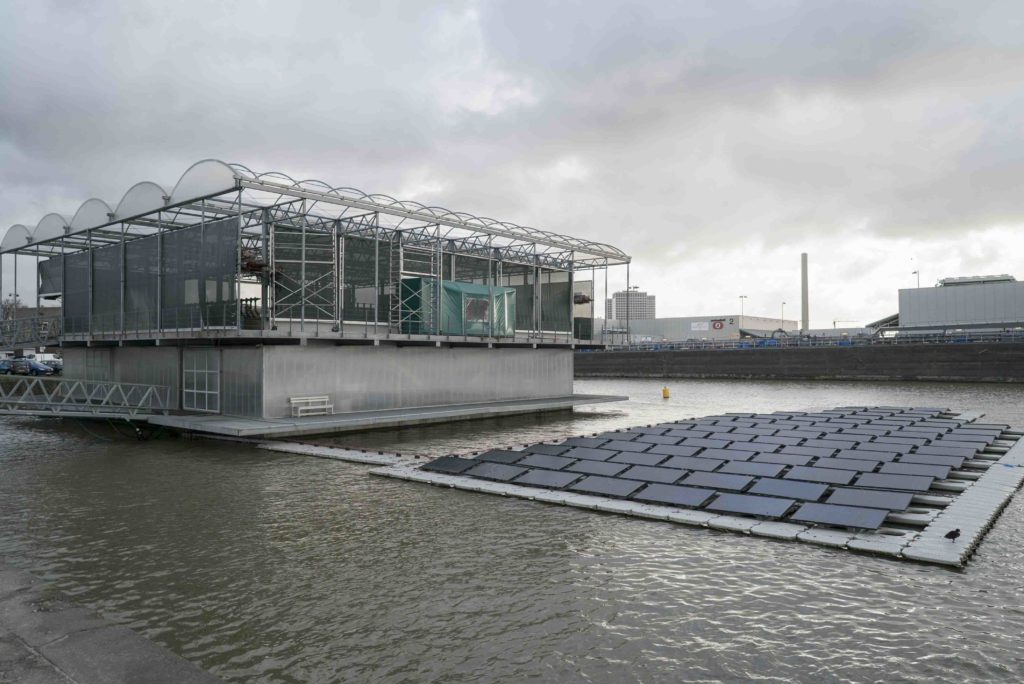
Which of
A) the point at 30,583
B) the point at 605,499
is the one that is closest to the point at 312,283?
the point at 605,499

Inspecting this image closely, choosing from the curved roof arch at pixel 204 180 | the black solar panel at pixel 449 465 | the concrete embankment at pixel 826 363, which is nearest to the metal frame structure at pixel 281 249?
the curved roof arch at pixel 204 180

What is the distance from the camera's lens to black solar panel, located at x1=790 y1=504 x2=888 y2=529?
1131cm

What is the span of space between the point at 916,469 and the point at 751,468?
137 inches

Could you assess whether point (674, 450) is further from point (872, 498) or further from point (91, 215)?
point (91, 215)

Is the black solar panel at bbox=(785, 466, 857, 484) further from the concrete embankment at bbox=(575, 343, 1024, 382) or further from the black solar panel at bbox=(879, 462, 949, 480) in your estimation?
the concrete embankment at bbox=(575, 343, 1024, 382)

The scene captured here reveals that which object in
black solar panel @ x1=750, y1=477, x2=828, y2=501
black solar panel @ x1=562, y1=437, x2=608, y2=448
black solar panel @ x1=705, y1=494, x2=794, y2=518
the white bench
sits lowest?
black solar panel @ x1=705, y1=494, x2=794, y2=518

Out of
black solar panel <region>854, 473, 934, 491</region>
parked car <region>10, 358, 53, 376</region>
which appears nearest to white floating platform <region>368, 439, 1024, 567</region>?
black solar panel <region>854, 473, 934, 491</region>

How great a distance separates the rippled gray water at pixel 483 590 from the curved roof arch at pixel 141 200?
544 inches

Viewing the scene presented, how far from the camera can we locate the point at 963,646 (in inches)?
284

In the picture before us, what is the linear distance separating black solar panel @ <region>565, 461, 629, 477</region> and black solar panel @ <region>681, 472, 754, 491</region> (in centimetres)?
155

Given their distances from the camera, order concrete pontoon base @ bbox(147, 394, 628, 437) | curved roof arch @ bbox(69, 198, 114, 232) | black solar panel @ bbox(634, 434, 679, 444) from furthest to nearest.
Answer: curved roof arch @ bbox(69, 198, 114, 232)
concrete pontoon base @ bbox(147, 394, 628, 437)
black solar panel @ bbox(634, 434, 679, 444)

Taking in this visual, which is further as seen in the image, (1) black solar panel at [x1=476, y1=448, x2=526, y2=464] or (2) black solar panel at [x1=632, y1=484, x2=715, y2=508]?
(1) black solar panel at [x1=476, y1=448, x2=526, y2=464]

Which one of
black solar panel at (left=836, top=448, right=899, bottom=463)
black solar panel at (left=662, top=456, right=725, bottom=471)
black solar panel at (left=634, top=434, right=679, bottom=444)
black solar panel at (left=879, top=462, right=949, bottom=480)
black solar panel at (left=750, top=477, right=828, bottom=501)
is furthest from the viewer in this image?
black solar panel at (left=634, top=434, right=679, bottom=444)

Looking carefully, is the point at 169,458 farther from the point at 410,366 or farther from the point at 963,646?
the point at 963,646
